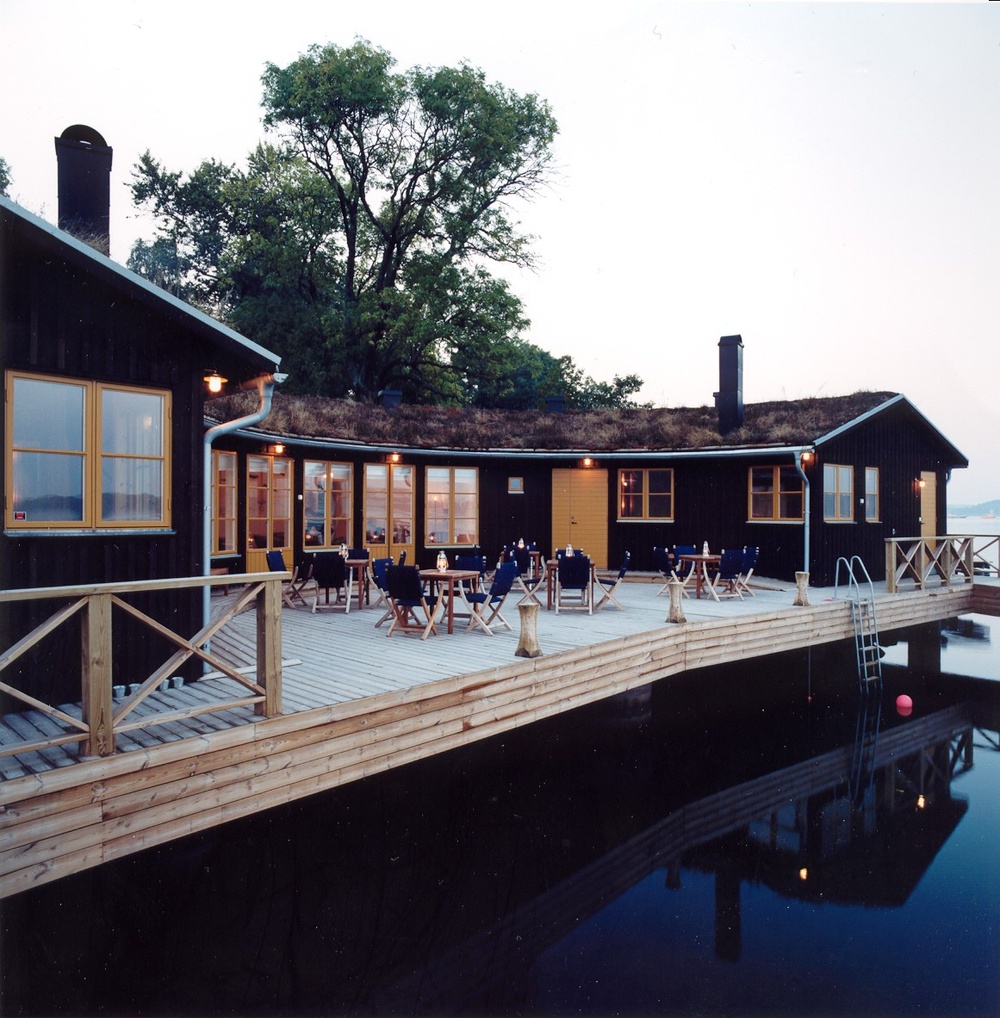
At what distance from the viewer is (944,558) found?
12.5 m

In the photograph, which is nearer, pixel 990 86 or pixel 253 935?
pixel 990 86

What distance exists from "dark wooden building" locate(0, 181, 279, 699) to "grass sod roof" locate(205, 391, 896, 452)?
479 cm

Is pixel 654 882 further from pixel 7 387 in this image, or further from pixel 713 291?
pixel 713 291

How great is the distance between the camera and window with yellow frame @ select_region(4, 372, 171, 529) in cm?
472

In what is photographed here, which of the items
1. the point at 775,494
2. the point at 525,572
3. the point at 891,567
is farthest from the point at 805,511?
the point at 525,572

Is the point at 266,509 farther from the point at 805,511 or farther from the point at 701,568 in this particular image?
the point at 805,511

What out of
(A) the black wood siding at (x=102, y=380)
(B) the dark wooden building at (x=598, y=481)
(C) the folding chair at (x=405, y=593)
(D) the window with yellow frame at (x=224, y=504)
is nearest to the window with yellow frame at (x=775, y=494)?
A: (B) the dark wooden building at (x=598, y=481)

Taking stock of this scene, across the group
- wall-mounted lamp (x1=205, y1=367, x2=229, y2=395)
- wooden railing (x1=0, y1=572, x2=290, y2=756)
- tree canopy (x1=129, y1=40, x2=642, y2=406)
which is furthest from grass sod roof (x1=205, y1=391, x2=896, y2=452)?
tree canopy (x1=129, y1=40, x2=642, y2=406)

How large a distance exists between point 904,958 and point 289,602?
26.9 feet

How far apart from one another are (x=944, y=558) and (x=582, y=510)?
6.44 meters

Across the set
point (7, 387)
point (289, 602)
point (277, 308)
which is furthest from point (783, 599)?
point (277, 308)

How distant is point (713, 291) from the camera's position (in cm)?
1900

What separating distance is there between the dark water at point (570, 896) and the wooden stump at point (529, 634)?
63.9 inches

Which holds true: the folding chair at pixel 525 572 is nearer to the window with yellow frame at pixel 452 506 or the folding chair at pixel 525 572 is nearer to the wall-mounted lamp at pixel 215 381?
the window with yellow frame at pixel 452 506
